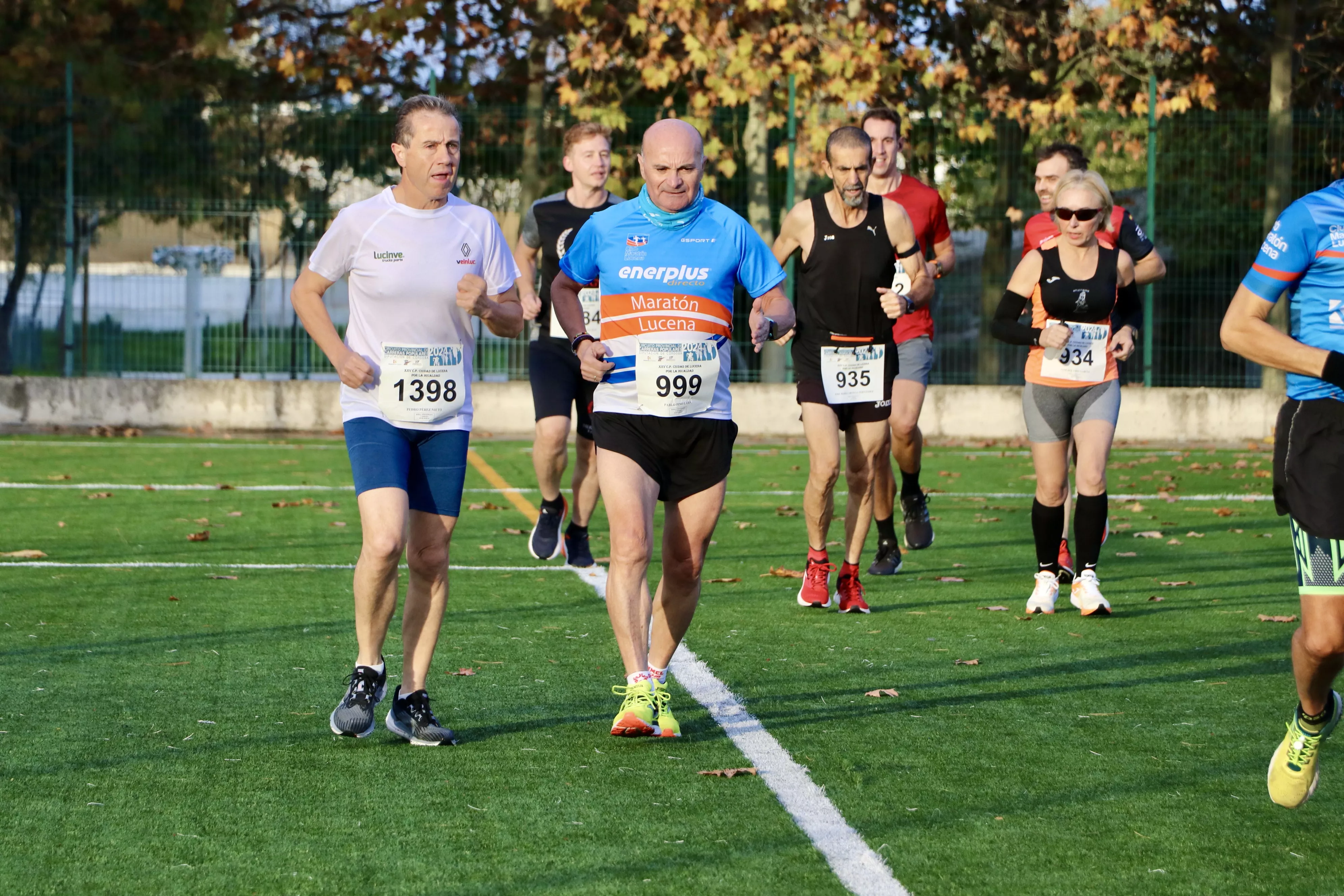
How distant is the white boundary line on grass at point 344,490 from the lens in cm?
1323

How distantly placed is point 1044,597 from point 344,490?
677 cm

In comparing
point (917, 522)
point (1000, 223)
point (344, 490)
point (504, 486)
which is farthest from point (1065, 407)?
point (1000, 223)

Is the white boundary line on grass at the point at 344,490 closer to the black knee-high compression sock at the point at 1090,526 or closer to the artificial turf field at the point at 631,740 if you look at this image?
the artificial turf field at the point at 631,740

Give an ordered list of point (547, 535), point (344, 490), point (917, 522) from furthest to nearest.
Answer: point (344, 490) < point (917, 522) < point (547, 535)

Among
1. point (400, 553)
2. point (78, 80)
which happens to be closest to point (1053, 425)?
point (400, 553)

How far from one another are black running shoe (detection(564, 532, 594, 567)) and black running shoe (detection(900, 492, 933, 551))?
1903 mm

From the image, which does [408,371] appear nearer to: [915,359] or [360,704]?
[360,704]

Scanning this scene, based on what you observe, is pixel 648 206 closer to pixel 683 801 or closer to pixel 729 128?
pixel 683 801

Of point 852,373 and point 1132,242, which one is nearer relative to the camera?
point 852,373

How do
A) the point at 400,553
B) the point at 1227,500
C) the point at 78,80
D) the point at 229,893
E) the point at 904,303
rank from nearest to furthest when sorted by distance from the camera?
the point at 229,893 < the point at 400,553 < the point at 904,303 < the point at 1227,500 < the point at 78,80

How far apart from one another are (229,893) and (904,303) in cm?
473

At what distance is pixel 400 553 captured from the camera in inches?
212

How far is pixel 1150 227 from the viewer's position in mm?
19047

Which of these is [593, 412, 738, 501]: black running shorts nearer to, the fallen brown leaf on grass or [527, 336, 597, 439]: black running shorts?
the fallen brown leaf on grass
